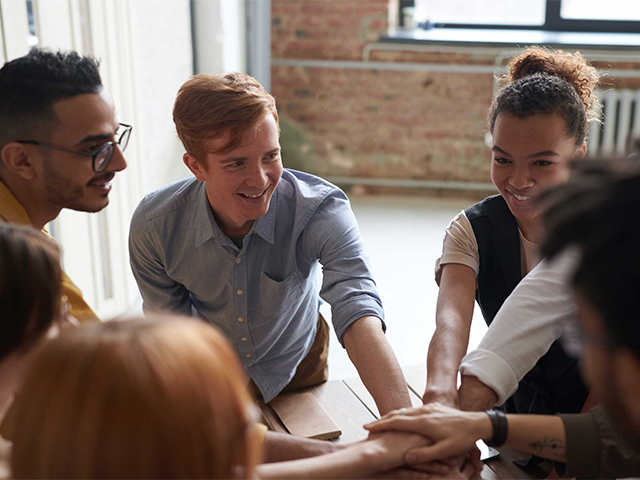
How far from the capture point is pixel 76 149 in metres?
1.63

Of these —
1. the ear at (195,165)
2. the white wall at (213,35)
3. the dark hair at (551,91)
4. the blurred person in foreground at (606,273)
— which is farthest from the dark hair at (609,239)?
the white wall at (213,35)

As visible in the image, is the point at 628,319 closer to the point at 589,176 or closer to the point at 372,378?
the point at 589,176

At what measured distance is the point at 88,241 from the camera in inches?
113

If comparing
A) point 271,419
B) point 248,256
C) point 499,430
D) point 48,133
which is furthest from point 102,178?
point 499,430

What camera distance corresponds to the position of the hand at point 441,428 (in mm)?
1262

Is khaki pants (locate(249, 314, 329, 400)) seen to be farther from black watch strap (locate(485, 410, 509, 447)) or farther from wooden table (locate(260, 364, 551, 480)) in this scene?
black watch strap (locate(485, 410, 509, 447))

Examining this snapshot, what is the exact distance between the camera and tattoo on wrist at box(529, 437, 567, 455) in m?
1.23

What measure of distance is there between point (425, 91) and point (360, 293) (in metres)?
3.90

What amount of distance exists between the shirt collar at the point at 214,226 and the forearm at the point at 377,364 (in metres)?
0.37

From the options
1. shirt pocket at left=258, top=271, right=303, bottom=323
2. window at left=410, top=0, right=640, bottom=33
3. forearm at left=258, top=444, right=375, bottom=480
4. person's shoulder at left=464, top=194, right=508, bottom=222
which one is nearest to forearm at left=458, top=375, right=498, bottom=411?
forearm at left=258, top=444, right=375, bottom=480

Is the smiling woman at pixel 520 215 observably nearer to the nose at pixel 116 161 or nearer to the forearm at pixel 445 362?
the forearm at pixel 445 362

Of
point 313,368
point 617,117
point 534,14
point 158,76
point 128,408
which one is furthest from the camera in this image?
point 534,14

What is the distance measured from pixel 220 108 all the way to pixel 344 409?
0.88m

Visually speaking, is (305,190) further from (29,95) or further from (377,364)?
(29,95)
